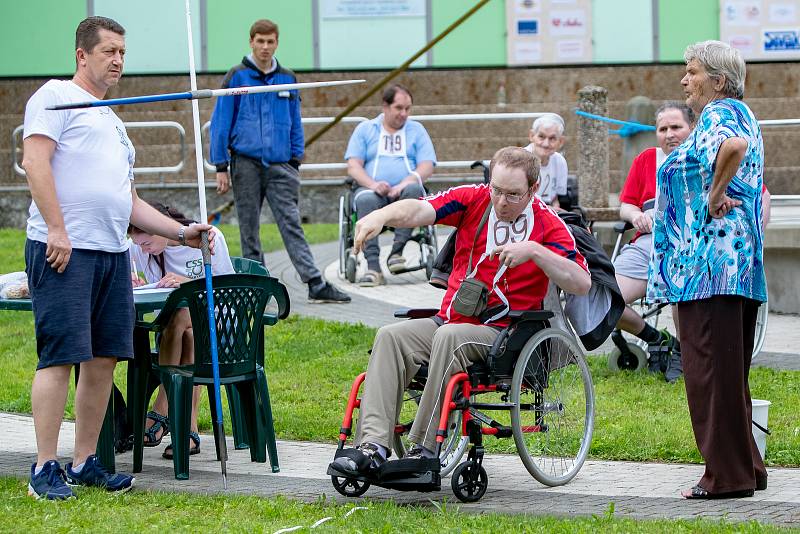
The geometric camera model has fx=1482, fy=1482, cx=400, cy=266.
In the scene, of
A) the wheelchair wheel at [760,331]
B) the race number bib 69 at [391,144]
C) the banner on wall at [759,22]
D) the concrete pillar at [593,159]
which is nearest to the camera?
the wheelchair wheel at [760,331]

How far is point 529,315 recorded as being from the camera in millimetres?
6145

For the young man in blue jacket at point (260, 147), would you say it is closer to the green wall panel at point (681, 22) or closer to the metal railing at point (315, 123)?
the metal railing at point (315, 123)

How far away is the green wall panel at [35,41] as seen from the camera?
20016mm

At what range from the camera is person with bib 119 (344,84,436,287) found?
502 inches

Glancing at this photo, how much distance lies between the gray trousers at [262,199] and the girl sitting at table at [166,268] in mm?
4118

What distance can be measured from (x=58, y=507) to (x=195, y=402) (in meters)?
1.50

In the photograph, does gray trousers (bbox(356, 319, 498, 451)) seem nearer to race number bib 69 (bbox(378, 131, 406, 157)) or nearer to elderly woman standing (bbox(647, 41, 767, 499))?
elderly woman standing (bbox(647, 41, 767, 499))

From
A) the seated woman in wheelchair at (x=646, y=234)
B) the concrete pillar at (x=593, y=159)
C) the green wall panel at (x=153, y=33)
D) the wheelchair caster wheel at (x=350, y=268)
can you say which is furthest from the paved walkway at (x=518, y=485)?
the green wall panel at (x=153, y=33)

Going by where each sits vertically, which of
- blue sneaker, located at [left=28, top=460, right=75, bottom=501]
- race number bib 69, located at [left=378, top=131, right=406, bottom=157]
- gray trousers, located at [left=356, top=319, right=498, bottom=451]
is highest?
race number bib 69, located at [left=378, top=131, right=406, bottom=157]

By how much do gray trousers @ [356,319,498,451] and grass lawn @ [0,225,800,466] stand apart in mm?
1178

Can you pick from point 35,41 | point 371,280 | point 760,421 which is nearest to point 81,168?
point 760,421

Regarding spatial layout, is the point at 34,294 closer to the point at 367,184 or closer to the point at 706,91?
the point at 706,91

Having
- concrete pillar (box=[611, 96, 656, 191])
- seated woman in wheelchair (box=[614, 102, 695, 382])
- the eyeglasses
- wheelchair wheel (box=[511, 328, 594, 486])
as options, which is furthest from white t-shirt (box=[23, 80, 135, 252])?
concrete pillar (box=[611, 96, 656, 191])

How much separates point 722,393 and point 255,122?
6133 millimetres
